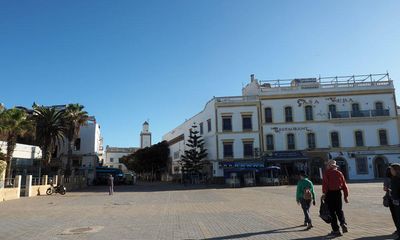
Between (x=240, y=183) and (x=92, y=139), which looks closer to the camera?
(x=240, y=183)

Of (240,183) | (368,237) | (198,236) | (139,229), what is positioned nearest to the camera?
(368,237)

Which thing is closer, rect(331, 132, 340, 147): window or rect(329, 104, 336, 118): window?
rect(331, 132, 340, 147): window

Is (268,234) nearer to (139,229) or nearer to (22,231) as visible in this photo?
(139,229)

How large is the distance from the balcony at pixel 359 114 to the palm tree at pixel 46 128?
Answer: 106 feet

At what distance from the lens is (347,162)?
44781 millimetres

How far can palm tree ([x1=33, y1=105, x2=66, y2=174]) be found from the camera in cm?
4094

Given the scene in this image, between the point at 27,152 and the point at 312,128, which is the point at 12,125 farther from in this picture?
the point at 312,128

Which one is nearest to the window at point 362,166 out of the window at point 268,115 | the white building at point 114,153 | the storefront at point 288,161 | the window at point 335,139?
the window at point 335,139

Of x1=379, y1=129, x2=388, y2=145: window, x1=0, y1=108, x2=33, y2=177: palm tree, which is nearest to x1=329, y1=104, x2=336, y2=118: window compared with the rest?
x1=379, y1=129, x2=388, y2=145: window

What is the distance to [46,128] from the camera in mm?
41125

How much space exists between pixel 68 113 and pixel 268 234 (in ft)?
130

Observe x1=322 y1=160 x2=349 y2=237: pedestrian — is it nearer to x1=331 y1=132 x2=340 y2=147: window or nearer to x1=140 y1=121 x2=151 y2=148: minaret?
x1=331 y1=132 x2=340 y2=147: window

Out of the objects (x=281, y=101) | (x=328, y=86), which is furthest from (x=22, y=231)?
(x=328, y=86)

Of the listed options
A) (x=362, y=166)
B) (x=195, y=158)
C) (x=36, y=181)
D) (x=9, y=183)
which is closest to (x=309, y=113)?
(x=362, y=166)
